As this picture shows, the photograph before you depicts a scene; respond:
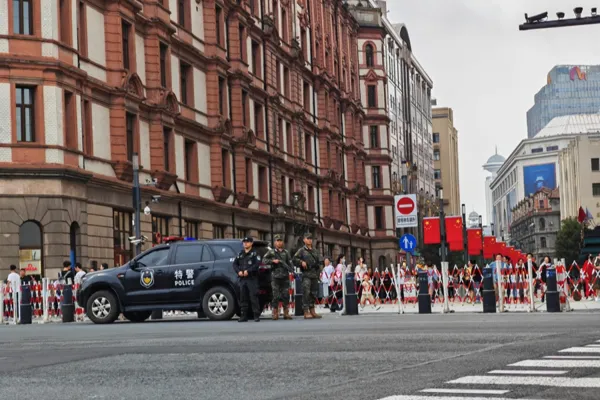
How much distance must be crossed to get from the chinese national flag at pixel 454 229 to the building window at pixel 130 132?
1250 centimetres

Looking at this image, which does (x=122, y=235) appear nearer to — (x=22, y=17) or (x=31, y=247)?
(x=31, y=247)

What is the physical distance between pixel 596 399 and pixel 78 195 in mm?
30454

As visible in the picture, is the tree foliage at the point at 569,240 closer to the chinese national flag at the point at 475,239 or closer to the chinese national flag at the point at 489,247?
the chinese national flag at the point at 489,247

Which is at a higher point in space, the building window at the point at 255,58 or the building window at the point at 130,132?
the building window at the point at 255,58

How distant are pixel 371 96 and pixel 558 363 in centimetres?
8555

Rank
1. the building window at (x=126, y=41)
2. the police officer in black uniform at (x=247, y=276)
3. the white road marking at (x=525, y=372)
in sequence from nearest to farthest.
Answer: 1. the white road marking at (x=525, y=372)
2. the police officer in black uniform at (x=247, y=276)
3. the building window at (x=126, y=41)

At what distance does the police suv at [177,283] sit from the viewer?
25.7m

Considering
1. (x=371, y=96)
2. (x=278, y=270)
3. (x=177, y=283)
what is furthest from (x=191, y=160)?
(x=371, y=96)

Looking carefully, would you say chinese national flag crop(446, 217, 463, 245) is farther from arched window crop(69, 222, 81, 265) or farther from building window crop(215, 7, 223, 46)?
arched window crop(69, 222, 81, 265)

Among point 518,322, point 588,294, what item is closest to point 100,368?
point 518,322

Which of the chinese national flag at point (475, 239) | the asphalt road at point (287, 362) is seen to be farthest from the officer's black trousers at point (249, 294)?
the chinese national flag at point (475, 239)

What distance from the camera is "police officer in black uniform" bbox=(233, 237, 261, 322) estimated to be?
79.8 feet

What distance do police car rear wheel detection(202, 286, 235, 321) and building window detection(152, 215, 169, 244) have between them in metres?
17.7

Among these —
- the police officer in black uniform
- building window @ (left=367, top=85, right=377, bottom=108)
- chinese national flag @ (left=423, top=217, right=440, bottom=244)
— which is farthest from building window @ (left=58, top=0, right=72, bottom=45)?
building window @ (left=367, top=85, right=377, bottom=108)
